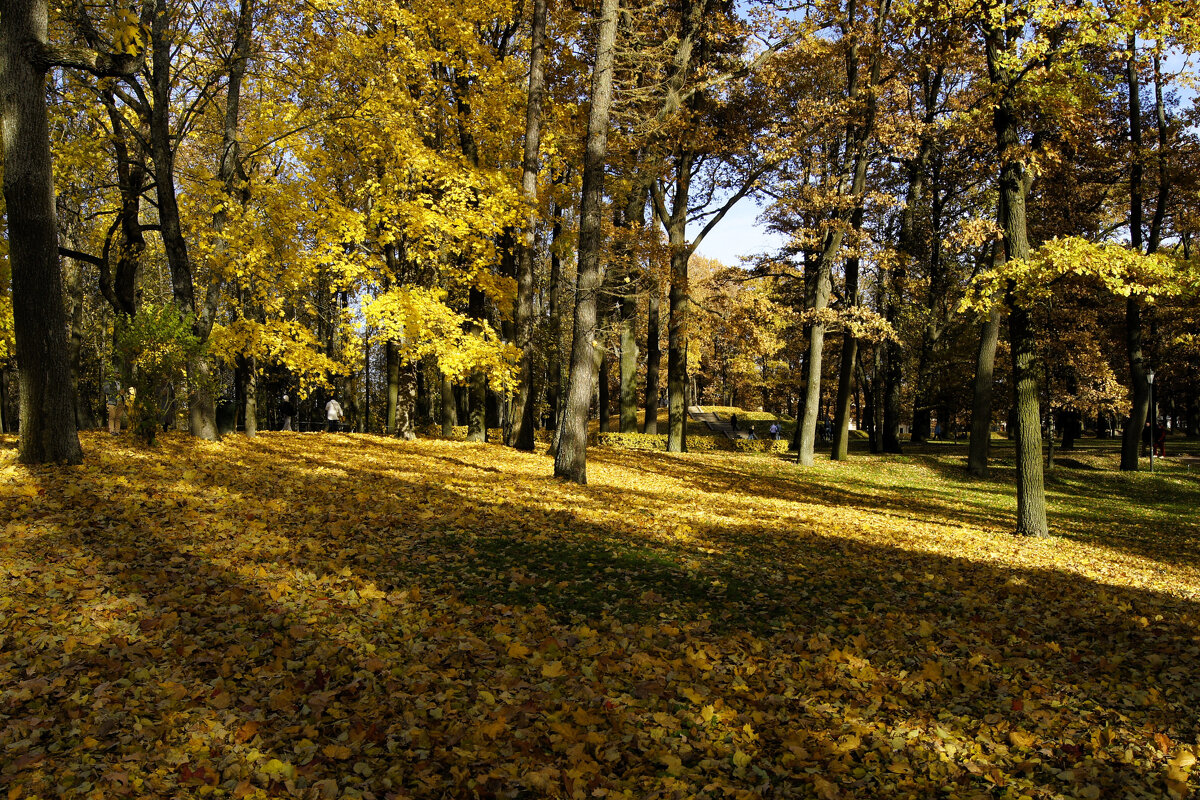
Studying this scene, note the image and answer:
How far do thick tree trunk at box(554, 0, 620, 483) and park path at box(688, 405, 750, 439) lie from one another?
18.1 m

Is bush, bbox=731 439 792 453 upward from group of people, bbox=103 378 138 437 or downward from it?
downward

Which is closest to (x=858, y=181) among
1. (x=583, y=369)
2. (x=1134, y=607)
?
(x=583, y=369)

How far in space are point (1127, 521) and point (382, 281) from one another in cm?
1829

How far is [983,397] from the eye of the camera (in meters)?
20.3

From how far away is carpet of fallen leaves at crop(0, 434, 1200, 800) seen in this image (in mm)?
3467

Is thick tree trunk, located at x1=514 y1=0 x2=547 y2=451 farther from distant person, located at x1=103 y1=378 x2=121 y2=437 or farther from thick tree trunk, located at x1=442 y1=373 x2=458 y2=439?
distant person, located at x1=103 y1=378 x2=121 y2=437

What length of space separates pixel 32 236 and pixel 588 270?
7.62 m

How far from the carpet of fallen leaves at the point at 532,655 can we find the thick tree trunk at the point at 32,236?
0.73 m

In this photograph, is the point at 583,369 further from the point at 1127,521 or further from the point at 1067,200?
the point at 1067,200

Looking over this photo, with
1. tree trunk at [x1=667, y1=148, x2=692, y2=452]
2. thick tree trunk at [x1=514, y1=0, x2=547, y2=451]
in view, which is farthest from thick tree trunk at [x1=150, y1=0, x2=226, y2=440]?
tree trunk at [x1=667, y1=148, x2=692, y2=452]

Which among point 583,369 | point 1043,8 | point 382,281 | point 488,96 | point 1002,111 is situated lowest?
point 583,369

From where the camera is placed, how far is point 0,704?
3.49 meters

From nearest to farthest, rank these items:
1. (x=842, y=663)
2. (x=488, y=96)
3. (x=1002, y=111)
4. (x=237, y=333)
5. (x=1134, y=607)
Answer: (x=842, y=663), (x=1134, y=607), (x=1002, y=111), (x=237, y=333), (x=488, y=96)

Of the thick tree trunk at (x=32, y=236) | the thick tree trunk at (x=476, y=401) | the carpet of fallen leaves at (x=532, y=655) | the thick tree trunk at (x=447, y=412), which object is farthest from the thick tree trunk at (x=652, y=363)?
the thick tree trunk at (x=32, y=236)
